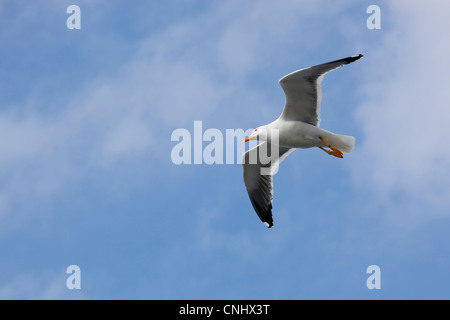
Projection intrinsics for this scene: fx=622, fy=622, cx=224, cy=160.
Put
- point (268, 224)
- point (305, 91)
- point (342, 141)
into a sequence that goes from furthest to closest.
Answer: point (268, 224), point (342, 141), point (305, 91)

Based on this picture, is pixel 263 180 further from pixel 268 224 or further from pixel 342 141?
pixel 342 141

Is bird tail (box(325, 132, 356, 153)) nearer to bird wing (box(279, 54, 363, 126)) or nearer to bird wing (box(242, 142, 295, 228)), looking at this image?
bird wing (box(279, 54, 363, 126))

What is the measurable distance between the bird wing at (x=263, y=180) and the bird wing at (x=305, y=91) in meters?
1.18

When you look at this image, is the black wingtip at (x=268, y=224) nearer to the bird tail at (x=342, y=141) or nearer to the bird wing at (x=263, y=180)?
the bird wing at (x=263, y=180)

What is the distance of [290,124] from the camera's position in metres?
9.77

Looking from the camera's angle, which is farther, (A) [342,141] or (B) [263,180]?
(B) [263,180]

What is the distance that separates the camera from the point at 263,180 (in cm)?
1092

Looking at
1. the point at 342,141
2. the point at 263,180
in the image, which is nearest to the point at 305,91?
the point at 342,141

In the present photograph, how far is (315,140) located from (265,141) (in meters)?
0.97

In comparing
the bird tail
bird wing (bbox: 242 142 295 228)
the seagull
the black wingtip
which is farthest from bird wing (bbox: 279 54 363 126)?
the black wingtip

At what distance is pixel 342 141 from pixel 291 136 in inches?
31.3
